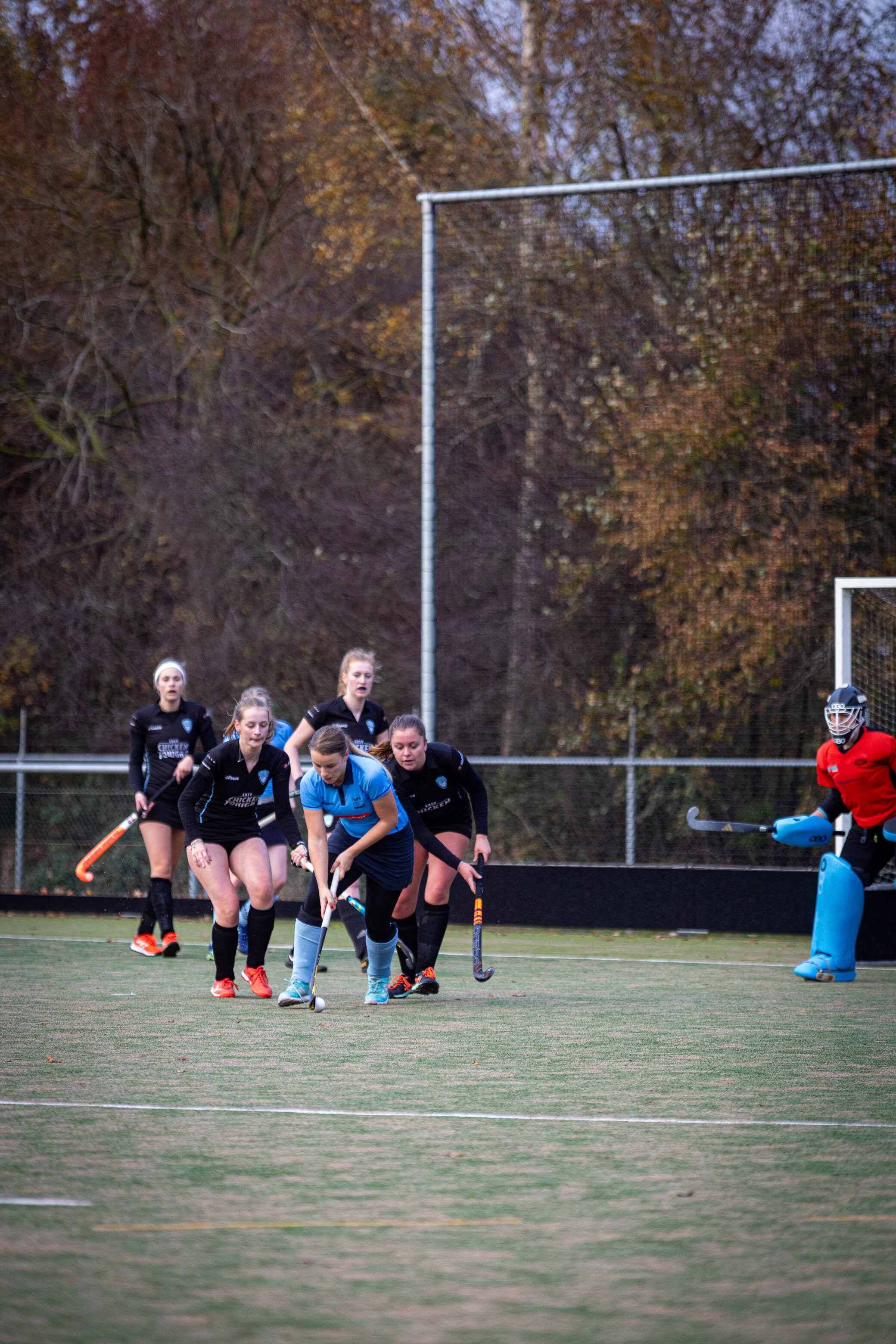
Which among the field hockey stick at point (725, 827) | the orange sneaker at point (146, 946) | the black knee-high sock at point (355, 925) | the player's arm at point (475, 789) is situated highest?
the player's arm at point (475, 789)

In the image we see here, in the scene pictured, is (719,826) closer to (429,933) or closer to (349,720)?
(349,720)

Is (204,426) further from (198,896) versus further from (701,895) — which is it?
(701,895)

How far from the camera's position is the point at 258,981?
883 cm

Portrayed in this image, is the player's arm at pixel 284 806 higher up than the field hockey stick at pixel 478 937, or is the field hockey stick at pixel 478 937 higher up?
the player's arm at pixel 284 806

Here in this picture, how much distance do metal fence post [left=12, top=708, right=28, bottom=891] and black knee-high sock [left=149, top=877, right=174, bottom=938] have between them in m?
4.68

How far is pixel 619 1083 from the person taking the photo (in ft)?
20.8

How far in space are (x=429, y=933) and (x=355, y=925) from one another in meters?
0.81

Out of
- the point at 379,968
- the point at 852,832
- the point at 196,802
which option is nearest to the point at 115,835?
the point at 196,802

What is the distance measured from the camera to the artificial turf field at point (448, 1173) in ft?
11.5

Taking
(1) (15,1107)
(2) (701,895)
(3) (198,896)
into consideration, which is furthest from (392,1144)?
(3) (198,896)

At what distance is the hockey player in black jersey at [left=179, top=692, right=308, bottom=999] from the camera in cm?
832

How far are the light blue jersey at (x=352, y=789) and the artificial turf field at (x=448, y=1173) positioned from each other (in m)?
0.97

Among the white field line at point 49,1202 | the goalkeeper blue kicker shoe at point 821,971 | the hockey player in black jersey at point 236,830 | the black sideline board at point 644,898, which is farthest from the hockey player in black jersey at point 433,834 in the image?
the white field line at point 49,1202

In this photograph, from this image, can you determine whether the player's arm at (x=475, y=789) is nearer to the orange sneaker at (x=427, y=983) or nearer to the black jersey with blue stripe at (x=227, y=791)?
the orange sneaker at (x=427, y=983)
